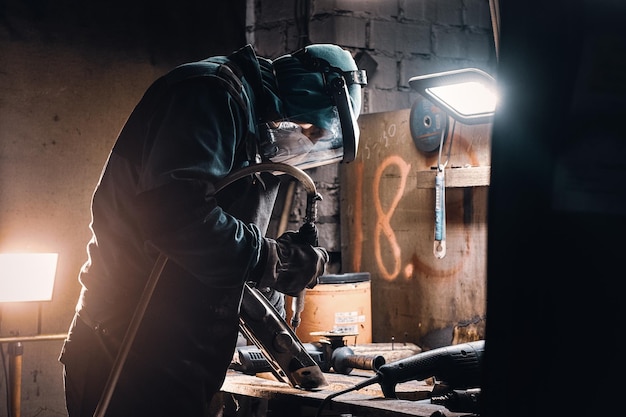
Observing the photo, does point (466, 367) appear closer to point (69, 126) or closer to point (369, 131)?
point (369, 131)

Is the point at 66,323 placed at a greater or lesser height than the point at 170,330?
lesser

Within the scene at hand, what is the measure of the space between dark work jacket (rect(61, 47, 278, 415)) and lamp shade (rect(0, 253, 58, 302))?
104cm

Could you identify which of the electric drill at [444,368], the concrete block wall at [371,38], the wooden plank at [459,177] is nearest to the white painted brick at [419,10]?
the concrete block wall at [371,38]

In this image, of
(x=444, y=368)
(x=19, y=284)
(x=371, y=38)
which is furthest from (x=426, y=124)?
(x=19, y=284)

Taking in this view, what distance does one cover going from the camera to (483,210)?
123 inches

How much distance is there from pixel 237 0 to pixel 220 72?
2223 mm

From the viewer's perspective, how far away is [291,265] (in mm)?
1981

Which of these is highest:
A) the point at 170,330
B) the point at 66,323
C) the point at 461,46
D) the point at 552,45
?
the point at 461,46

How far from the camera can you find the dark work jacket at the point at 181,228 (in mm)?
1728

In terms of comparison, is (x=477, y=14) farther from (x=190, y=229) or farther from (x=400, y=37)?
(x=190, y=229)

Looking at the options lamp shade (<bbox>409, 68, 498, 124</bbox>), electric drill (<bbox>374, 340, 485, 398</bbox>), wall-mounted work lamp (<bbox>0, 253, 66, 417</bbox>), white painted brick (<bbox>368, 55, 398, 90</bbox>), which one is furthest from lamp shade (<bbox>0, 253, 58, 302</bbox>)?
white painted brick (<bbox>368, 55, 398, 90</bbox>)

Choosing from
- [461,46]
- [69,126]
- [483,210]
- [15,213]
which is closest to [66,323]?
[15,213]

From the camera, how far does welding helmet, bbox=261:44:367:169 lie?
2.10 meters

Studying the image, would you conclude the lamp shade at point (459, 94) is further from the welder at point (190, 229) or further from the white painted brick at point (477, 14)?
the white painted brick at point (477, 14)
